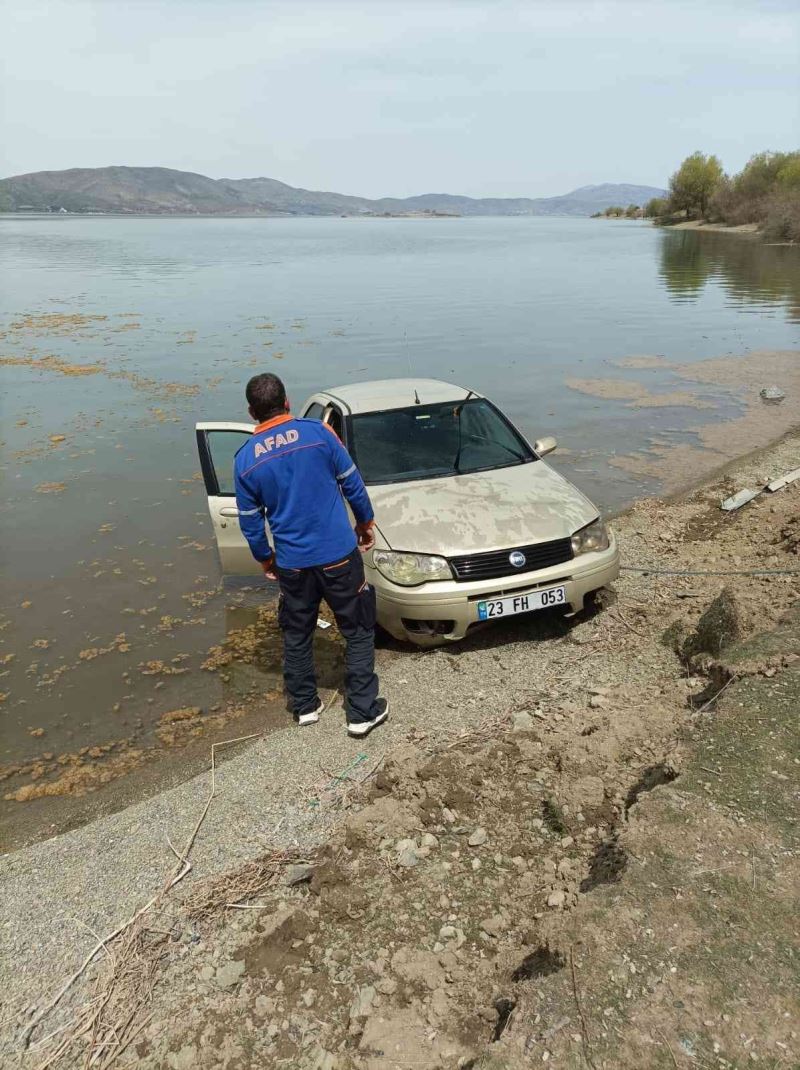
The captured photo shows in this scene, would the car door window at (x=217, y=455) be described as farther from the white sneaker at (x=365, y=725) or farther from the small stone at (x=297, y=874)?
the small stone at (x=297, y=874)

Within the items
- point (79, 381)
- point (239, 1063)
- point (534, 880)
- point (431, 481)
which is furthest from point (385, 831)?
point (79, 381)

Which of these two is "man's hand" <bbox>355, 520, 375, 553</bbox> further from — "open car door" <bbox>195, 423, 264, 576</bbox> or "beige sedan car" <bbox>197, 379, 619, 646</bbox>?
"open car door" <bbox>195, 423, 264, 576</bbox>

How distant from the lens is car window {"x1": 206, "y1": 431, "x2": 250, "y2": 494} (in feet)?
19.8

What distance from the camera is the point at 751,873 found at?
2.79m

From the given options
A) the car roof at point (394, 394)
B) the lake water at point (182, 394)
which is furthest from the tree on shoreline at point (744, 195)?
the car roof at point (394, 394)

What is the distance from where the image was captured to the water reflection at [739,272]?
93.0ft

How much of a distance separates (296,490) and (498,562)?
65.0 inches

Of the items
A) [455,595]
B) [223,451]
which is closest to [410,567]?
[455,595]

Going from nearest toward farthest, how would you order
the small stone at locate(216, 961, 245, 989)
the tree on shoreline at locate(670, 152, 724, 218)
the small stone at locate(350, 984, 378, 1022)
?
the small stone at locate(350, 984, 378, 1022) → the small stone at locate(216, 961, 245, 989) → the tree on shoreline at locate(670, 152, 724, 218)

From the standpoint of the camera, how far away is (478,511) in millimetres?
5367

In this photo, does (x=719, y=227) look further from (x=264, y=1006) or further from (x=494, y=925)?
(x=264, y=1006)

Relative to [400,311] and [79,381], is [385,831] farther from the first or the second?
[400,311]

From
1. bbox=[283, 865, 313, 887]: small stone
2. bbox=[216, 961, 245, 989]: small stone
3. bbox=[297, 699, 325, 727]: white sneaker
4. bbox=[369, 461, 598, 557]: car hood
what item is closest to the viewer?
bbox=[216, 961, 245, 989]: small stone

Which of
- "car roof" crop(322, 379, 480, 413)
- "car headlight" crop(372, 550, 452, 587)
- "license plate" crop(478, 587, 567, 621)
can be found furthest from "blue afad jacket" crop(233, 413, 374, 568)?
"car roof" crop(322, 379, 480, 413)
